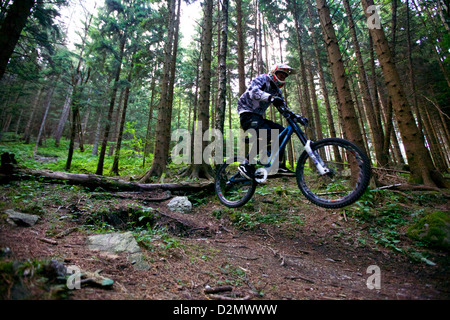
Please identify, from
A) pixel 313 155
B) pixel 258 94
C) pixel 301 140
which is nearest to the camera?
pixel 313 155

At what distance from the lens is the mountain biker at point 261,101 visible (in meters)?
4.23

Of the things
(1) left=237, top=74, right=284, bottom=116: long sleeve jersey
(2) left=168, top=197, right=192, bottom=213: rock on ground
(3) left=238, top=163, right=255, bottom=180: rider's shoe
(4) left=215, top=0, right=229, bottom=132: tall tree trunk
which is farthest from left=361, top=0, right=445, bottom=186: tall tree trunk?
(2) left=168, top=197, right=192, bottom=213: rock on ground

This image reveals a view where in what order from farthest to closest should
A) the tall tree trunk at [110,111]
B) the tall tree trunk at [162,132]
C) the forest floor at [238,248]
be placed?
the tall tree trunk at [110,111] → the tall tree trunk at [162,132] → the forest floor at [238,248]

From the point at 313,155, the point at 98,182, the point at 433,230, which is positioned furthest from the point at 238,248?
the point at 98,182

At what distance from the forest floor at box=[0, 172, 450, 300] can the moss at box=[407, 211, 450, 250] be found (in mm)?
141

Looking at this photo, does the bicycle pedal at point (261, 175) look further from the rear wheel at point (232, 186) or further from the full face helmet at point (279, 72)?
the full face helmet at point (279, 72)

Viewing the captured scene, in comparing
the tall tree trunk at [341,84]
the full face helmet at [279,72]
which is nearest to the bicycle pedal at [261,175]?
the full face helmet at [279,72]

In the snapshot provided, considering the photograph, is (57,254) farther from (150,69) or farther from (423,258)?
(150,69)

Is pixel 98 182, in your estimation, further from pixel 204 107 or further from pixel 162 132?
pixel 204 107

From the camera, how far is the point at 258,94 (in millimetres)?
4184

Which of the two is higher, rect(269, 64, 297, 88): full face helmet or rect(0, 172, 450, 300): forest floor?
rect(269, 64, 297, 88): full face helmet

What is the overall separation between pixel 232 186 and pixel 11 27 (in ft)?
22.4

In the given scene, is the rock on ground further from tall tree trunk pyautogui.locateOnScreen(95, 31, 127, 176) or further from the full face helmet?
tall tree trunk pyautogui.locateOnScreen(95, 31, 127, 176)

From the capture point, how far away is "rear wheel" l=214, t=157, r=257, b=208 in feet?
16.1
